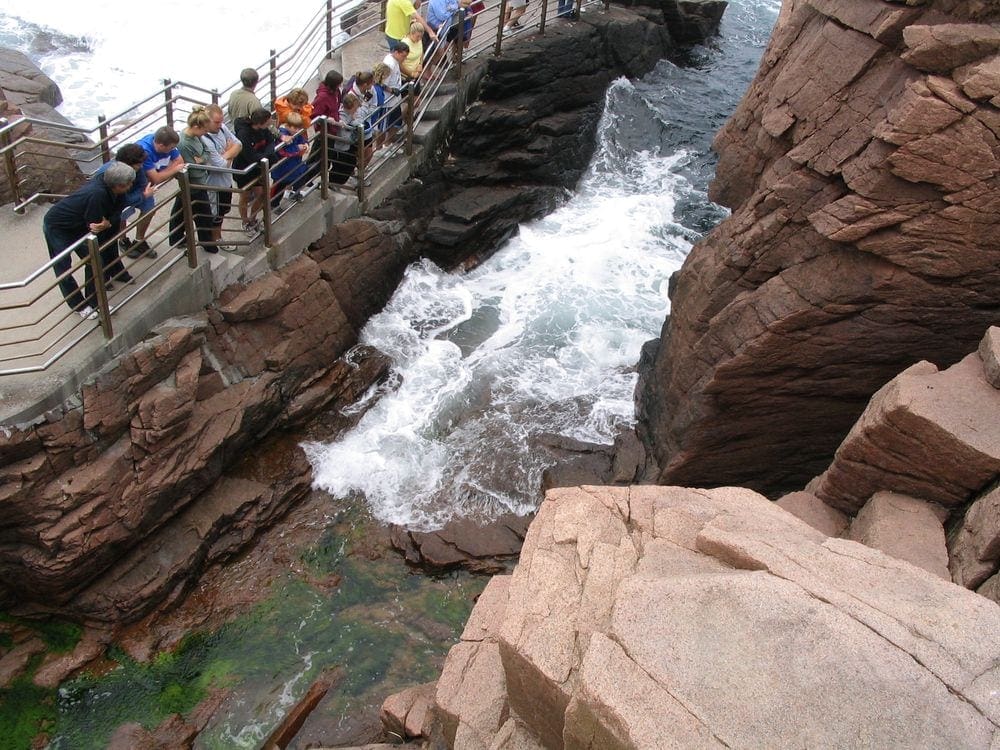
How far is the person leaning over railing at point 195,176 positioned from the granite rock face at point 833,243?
6156 mm

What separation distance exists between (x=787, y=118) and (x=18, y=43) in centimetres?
1972

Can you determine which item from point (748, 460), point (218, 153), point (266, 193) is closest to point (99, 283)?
point (218, 153)

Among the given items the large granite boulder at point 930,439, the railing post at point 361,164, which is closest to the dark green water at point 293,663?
the large granite boulder at point 930,439

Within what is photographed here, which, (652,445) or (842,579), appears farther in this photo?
(652,445)

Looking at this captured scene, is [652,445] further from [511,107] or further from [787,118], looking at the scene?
[511,107]

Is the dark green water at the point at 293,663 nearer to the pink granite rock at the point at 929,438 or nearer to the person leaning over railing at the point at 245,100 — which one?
the pink granite rock at the point at 929,438

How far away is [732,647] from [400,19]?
37.4ft

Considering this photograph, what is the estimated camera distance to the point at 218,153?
9.38 m

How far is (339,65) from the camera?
1428cm

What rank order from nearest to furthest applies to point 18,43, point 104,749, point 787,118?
point 104,749, point 787,118, point 18,43

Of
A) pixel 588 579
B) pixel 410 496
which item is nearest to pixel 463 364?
pixel 410 496

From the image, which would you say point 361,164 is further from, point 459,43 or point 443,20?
point 443,20

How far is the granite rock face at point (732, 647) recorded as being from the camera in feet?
14.5

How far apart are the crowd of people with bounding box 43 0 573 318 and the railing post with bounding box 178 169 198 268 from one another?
0.23 feet
